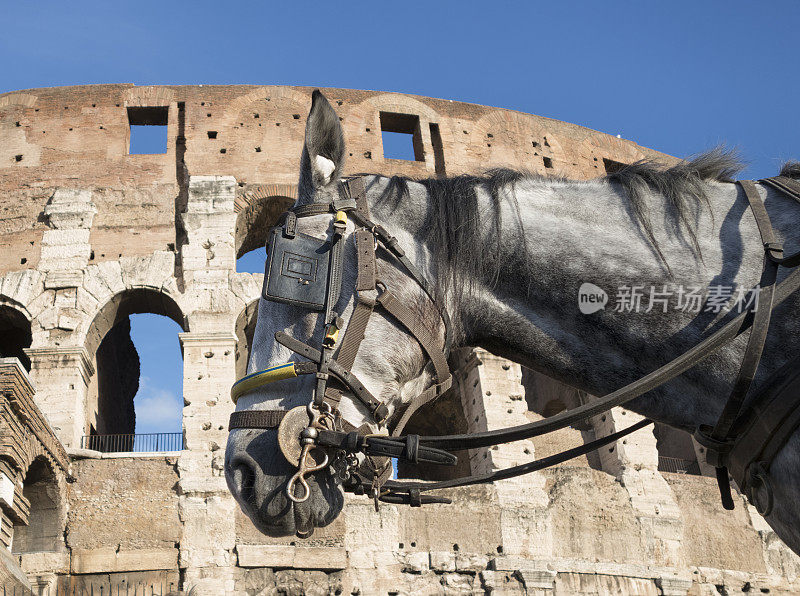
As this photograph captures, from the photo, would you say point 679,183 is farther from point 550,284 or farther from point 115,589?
point 115,589

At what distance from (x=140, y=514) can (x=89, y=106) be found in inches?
293

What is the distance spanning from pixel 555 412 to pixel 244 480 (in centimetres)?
1303

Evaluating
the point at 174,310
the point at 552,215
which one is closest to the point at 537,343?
the point at 552,215

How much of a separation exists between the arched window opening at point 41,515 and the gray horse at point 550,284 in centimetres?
836

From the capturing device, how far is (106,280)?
11.8 meters

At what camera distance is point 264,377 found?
1.99 meters

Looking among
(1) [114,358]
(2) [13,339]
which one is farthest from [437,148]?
(2) [13,339]

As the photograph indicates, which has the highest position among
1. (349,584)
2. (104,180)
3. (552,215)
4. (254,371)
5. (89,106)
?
(89,106)

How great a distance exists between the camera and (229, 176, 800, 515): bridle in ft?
5.85

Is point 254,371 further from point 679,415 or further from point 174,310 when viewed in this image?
point 174,310

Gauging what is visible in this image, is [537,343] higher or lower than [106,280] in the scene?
lower

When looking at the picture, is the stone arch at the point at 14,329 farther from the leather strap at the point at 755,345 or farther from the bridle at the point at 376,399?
the leather strap at the point at 755,345

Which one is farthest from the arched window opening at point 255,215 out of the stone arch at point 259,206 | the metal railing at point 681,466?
the metal railing at point 681,466

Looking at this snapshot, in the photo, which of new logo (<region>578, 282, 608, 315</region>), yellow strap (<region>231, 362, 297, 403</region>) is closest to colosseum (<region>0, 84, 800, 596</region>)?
yellow strap (<region>231, 362, 297, 403</region>)
